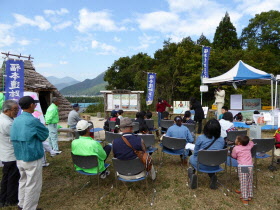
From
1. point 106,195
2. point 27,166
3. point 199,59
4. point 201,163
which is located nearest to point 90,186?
point 106,195

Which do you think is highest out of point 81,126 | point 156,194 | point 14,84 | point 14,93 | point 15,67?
point 15,67

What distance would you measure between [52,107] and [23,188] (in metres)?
3.27

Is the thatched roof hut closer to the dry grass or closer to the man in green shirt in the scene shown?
the dry grass

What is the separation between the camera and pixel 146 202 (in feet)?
10.4

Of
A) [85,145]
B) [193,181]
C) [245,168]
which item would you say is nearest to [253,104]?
[245,168]

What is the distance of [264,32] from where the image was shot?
24641 mm

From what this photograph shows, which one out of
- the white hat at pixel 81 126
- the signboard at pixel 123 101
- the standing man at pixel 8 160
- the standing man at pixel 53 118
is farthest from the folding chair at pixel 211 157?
the signboard at pixel 123 101

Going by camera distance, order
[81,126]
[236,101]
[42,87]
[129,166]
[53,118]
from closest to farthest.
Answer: [129,166], [81,126], [53,118], [236,101], [42,87]

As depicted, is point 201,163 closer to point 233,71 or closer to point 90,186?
point 90,186

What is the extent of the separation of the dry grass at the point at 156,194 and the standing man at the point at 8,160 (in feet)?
1.57

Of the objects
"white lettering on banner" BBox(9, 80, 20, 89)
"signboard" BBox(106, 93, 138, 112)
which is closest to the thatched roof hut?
"signboard" BBox(106, 93, 138, 112)

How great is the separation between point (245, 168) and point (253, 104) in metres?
8.46

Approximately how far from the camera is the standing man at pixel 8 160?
3.00 metres

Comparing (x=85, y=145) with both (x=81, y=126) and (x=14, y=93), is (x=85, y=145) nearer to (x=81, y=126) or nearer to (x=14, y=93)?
(x=81, y=126)
